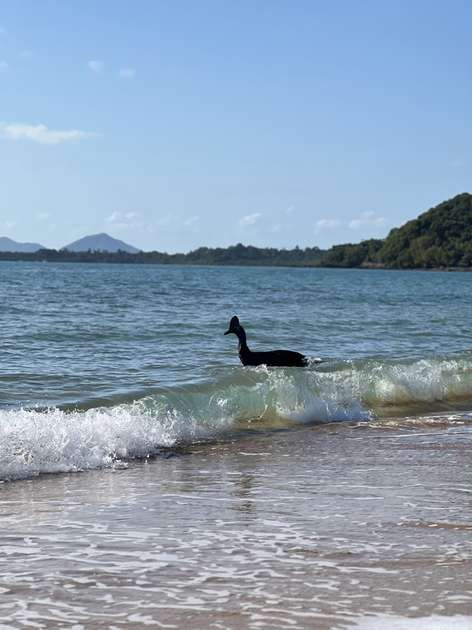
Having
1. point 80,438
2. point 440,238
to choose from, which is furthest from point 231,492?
point 440,238

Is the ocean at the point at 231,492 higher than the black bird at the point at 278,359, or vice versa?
the black bird at the point at 278,359

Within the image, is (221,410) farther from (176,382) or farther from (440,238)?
(440,238)

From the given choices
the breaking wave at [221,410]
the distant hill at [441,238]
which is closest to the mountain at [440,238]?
the distant hill at [441,238]

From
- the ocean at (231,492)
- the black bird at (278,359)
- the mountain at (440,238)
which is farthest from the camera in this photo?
the mountain at (440,238)

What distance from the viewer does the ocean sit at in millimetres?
5258

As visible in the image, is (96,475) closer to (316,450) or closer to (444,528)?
(316,450)

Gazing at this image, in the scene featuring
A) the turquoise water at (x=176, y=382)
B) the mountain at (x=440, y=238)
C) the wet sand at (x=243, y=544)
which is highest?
the mountain at (x=440, y=238)

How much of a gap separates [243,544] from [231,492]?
1.78 metres

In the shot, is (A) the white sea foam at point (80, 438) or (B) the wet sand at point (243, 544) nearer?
(B) the wet sand at point (243, 544)

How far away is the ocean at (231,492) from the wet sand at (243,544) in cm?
2

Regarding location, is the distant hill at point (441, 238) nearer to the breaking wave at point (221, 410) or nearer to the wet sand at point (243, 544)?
the breaking wave at point (221, 410)

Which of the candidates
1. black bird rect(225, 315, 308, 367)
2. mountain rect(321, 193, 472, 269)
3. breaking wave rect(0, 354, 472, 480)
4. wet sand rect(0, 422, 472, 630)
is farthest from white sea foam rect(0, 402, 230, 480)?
mountain rect(321, 193, 472, 269)

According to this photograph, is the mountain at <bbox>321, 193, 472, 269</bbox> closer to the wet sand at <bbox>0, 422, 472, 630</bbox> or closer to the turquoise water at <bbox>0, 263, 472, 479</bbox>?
the turquoise water at <bbox>0, 263, 472, 479</bbox>

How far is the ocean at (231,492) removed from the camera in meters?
5.26
